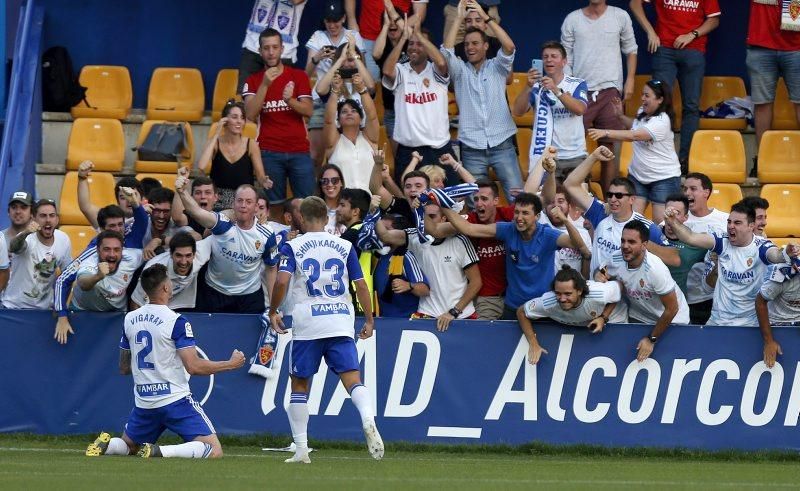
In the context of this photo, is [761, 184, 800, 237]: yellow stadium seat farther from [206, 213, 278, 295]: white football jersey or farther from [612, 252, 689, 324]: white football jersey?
[206, 213, 278, 295]: white football jersey

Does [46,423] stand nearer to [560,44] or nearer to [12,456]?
[12,456]

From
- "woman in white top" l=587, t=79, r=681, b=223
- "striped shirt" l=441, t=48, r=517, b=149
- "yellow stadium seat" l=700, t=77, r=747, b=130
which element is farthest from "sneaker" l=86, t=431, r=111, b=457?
"yellow stadium seat" l=700, t=77, r=747, b=130

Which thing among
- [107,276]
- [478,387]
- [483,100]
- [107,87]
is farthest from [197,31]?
[478,387]

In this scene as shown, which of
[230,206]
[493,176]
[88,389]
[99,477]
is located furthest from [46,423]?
[493,176]

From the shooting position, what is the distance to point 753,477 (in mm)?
10289

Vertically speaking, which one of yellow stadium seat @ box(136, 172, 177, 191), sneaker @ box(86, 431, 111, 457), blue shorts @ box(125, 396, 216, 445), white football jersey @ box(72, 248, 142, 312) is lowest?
sneaker @ box(86, 431, 111, 457)

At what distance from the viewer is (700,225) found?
12867 millimetres

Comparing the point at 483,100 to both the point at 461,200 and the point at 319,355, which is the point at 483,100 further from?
the point at 319,355

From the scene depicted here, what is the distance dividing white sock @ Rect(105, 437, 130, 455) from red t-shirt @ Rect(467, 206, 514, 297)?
3628mm

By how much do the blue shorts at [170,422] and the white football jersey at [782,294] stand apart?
483 cm

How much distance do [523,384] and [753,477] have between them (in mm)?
2597

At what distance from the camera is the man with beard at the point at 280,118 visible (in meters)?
14.6

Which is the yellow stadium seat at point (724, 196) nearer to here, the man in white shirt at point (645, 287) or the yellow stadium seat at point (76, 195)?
the man in white shirt at point (645, 287)

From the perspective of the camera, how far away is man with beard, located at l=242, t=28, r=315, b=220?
14.6 m
